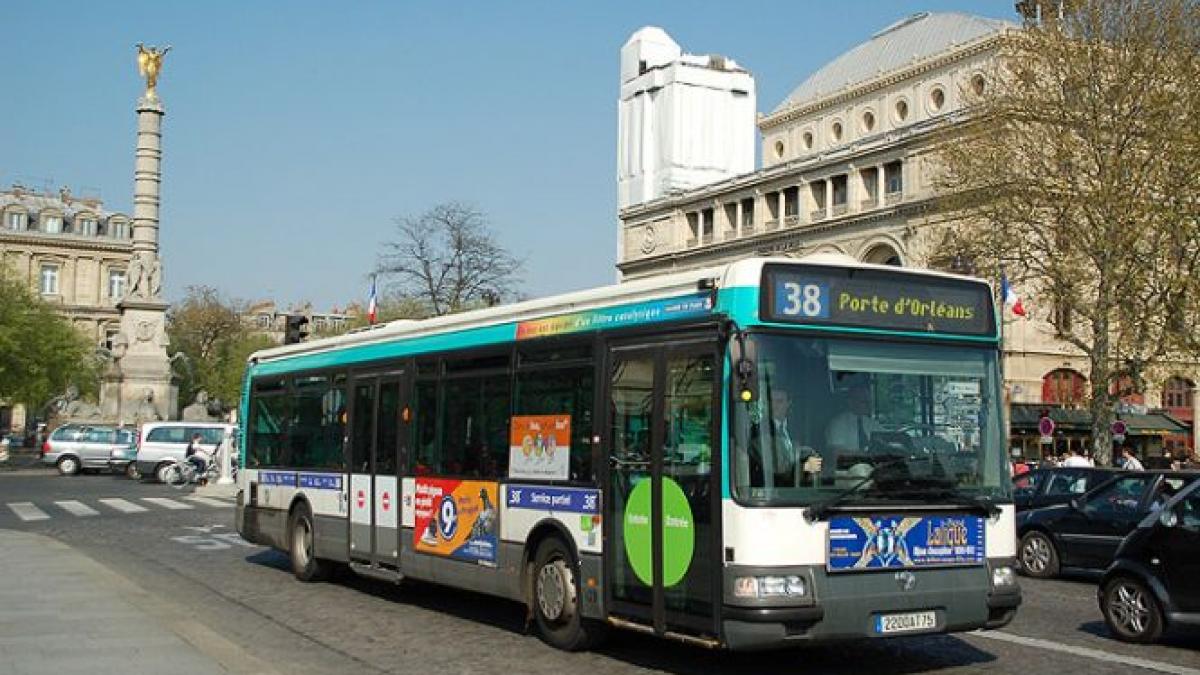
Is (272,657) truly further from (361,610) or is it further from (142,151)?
(142,151)

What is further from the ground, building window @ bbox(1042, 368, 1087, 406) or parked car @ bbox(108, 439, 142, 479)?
building window @ bbox(1042, 368, 1087, 406)

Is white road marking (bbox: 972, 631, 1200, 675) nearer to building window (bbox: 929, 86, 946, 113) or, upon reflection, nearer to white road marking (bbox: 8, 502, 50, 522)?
white road marking (bbox: 8, 502, 50, 522)

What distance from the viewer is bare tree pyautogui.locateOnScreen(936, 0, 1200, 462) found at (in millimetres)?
29891

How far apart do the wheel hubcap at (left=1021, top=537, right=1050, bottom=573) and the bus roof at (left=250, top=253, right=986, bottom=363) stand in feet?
29.4

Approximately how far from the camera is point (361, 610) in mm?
13008

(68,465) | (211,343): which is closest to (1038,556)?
(68,465)

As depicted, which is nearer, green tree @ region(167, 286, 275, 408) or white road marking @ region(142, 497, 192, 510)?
white road marking @ region(142, 497, 192, 510)

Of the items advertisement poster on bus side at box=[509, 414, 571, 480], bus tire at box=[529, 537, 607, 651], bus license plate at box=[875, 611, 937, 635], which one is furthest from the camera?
advertisement poster on bus side at box=[509, 414, 571, 480]

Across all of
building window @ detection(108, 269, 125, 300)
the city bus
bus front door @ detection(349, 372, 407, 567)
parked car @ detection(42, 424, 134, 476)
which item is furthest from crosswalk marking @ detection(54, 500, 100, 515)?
building window @ detection(108, 269, 125, 300)

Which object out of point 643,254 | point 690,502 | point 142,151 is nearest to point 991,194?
point 690,502

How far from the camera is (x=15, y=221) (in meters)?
110

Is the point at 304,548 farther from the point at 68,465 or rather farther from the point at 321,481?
the point at 68,465

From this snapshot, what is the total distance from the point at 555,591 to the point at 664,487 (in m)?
1.85

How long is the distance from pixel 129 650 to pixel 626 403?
4.05 metres
